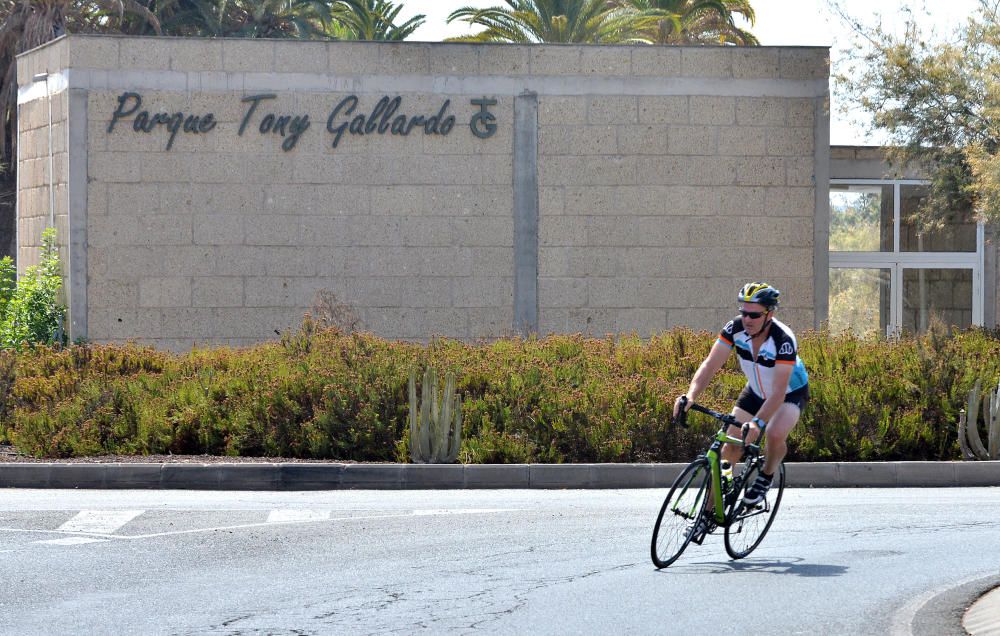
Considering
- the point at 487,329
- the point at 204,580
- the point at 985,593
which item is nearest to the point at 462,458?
the point at 204,580

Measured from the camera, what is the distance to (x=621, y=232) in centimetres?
2480

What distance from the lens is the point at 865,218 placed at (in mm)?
27875

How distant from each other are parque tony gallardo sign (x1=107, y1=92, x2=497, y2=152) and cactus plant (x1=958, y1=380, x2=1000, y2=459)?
1194 cm

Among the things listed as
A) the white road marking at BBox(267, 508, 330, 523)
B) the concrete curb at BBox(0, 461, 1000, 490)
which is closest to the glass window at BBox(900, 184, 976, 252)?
the concrete curb at BBox(0, 461, 1000, 490)

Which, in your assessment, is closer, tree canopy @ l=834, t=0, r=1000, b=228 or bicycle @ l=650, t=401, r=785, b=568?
bicycle @ l=650, t=401, r=785, b=568

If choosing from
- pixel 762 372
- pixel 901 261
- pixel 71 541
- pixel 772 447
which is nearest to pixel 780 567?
pixel 772 447

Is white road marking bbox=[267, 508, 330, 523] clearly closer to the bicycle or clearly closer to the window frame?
the bicycle

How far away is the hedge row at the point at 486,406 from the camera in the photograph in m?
14.7

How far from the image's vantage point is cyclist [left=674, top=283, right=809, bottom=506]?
341 inches

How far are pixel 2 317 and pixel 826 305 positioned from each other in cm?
1400

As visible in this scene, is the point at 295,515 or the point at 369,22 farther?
the point at 369,22

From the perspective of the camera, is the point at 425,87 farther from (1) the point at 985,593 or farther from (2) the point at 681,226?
(1) the point at 985,593

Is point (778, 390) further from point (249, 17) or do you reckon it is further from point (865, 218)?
point (249, 17)

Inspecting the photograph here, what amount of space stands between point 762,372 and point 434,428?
5894 millimetres
